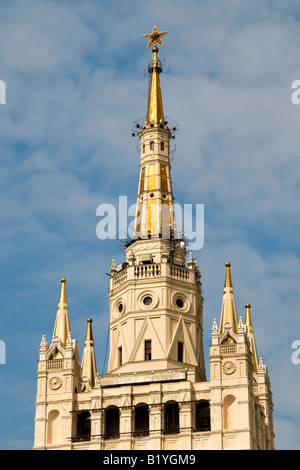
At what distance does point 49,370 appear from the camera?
11662cm

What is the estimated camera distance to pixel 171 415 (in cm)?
11344

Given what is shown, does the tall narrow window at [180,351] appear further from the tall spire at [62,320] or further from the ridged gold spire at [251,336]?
the tall spire at [62,320]

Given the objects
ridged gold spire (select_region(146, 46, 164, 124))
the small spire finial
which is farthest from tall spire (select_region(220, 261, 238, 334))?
ridged gold spire (select_region(146, 46, 164, 124))

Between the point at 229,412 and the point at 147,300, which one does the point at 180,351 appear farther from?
the point at 229,412

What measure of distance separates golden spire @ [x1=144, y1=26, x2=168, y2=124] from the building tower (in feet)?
25.5

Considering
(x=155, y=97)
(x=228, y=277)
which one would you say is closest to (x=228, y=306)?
(x=228, y=277)

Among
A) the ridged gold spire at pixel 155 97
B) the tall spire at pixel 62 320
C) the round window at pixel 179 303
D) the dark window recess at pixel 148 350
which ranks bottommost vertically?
the dark window recess at pixel 148 350

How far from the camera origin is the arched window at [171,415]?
113000 millimetres

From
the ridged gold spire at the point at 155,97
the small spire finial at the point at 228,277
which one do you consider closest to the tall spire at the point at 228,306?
the small spire finial at the point at 228,277

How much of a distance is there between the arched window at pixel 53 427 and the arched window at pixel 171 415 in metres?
9.20

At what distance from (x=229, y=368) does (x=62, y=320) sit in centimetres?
1634

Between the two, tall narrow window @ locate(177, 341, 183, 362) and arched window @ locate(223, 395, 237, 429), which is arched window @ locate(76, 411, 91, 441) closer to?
tall narrow window @ locate(177, 341, 183, 362)
